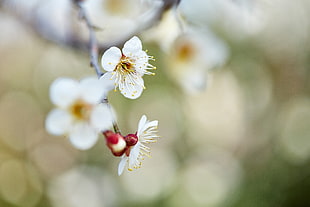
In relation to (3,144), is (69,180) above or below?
below

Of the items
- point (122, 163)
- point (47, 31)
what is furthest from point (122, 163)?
point (47, 31)

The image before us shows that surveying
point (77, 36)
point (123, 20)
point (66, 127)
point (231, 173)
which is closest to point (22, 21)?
point (77, 36)

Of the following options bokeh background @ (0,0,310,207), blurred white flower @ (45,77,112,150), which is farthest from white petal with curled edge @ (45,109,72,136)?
bokeh background @ (0,0,310,207)

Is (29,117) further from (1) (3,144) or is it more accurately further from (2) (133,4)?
(2) (133,4)

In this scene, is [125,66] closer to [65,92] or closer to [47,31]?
[65,92]

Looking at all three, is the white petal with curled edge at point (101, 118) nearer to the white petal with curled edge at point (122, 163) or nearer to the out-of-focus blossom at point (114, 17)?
the white petal with curled edge at point (122, 163)

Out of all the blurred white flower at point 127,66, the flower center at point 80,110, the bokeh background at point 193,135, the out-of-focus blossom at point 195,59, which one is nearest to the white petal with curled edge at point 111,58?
the blurred white flower at point 127,66

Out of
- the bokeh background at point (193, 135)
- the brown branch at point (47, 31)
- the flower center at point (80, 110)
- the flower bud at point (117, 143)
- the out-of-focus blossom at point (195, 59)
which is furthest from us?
the bokeh background at point (193, 135)

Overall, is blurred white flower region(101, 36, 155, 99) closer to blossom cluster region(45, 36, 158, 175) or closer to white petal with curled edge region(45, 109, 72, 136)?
blossom cluster region(45, 36, 158, 175)
